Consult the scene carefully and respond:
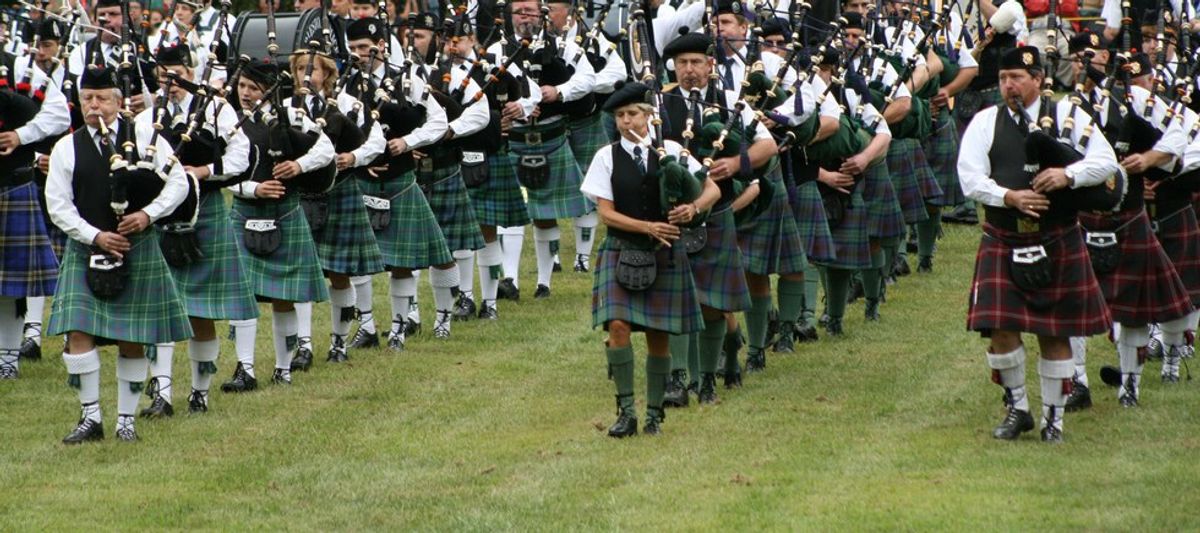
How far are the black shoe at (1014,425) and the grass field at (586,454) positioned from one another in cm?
7

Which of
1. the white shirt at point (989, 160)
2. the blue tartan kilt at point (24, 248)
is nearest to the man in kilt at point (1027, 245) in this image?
the white shirt at point (989, 160)

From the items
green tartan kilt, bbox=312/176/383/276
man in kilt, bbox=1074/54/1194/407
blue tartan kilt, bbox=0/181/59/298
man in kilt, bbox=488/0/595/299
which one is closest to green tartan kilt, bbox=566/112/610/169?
man in kilt, bbox=488/0/595/299

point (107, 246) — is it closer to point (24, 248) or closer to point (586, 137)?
point (24, 248)

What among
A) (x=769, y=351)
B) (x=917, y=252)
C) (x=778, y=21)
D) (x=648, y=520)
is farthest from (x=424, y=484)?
(x=917, y=252)

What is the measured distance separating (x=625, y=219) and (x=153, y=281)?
188cm

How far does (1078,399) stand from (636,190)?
6.96ft

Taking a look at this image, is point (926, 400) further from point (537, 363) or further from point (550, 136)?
A: point (550, 136)

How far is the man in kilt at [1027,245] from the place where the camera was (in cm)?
696

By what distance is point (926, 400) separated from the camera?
320 inches

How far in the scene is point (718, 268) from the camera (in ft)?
25.7

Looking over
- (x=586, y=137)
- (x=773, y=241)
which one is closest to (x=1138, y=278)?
(x=773, y=241)

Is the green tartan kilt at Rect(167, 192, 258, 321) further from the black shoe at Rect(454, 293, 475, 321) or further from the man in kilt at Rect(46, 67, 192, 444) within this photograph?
the black shoe at Rect(454, 293, 475, 321)

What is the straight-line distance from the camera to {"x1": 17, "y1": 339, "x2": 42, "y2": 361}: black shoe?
9656 millimetres

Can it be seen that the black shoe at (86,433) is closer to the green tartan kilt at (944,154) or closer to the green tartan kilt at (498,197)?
the green tartan kilt at (498,197)
